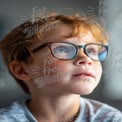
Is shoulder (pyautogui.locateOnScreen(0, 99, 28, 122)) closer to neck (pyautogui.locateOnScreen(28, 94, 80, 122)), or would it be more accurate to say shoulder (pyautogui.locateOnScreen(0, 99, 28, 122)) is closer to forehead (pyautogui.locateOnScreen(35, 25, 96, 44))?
neck (pyautogui.locateOnScreen(28, 94, 80, 122))

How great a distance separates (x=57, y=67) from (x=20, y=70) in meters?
0.09

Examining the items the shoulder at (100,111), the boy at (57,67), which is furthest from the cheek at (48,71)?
the shoulder at (100,111)

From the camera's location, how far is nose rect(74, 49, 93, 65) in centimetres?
55

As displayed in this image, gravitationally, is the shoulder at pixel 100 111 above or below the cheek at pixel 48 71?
below

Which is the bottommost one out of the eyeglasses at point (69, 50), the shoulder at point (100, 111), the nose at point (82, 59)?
the shoulder at point (100, 111)

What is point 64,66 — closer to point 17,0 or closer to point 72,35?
point 72,35

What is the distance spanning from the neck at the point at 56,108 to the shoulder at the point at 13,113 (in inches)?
1.2

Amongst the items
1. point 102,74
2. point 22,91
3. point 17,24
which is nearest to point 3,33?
point 17,24

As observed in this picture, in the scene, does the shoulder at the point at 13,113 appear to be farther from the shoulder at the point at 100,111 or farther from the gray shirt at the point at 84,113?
the shoulder at the point at 100,111

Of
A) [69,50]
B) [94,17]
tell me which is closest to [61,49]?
[69,50]

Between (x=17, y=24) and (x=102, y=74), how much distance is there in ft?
0.74

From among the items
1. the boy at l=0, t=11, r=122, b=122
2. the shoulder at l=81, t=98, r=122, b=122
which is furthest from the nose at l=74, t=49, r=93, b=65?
the shoulder at l=81, t=98, r=122, b=122

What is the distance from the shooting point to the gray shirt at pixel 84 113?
1.95 ft

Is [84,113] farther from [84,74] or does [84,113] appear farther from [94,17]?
[94,17]
